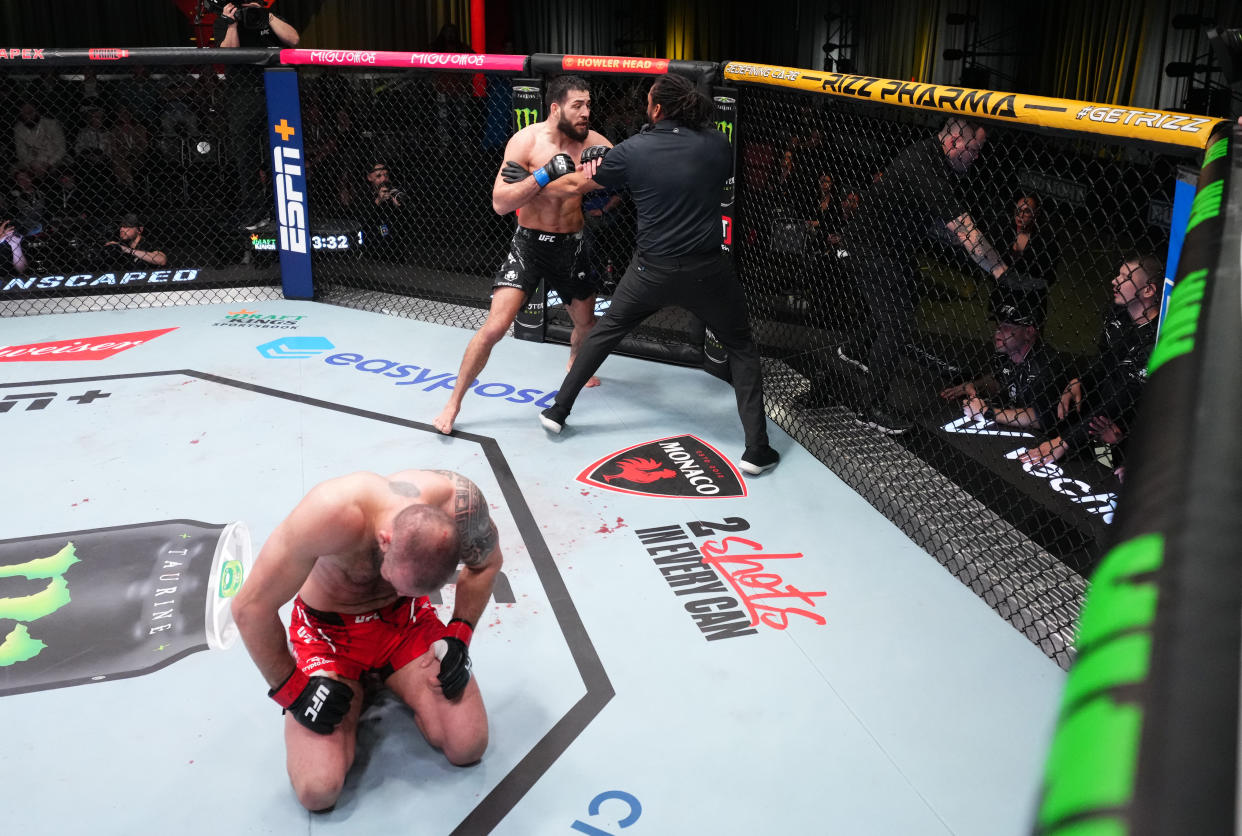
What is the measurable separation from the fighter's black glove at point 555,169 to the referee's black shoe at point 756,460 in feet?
4.25

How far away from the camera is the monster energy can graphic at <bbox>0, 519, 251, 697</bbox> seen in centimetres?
253

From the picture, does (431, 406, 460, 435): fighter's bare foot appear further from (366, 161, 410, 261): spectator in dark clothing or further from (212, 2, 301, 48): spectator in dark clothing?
(212, 2, 301, 48): spectator in dark clothing

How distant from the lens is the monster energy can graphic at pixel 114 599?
2.53m

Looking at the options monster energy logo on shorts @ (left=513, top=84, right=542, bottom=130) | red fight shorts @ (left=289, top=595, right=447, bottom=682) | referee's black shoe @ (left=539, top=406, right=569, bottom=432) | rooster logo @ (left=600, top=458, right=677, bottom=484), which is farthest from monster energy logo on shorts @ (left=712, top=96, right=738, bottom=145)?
red fight shorts @ (left=289, top=595, right=447, bottom=682)

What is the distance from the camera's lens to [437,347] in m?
5.11

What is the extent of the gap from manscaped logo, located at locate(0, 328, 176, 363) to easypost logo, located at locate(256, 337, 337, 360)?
2.25 ft

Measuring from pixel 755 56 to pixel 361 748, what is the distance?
1558 centimetres

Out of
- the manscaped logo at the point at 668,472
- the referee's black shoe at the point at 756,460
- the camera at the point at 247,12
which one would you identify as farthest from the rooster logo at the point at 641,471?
the camera at the point at 247,12

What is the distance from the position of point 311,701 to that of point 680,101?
2410 millimetres

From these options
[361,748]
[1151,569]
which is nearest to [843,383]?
[361,748]

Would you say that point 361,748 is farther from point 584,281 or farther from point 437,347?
point 437,347

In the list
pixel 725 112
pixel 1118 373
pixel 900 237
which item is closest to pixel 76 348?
pixel 725 112

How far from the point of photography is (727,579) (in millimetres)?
2977

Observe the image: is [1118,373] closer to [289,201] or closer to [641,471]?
[641,471]
